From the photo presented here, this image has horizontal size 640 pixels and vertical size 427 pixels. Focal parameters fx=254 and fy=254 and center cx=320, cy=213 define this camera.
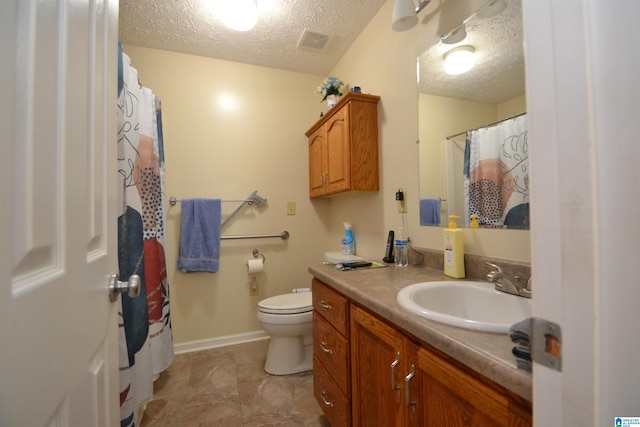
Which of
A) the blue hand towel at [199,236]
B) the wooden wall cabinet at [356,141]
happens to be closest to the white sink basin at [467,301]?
the wooden wall cabinet at [356,141]

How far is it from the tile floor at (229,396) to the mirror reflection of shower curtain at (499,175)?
1349 millimetres

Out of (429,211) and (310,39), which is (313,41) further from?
(429,211)

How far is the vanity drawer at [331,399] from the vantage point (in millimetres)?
1052

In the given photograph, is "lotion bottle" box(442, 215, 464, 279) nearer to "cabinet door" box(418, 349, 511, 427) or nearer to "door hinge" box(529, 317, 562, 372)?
"cabinet door" box(418, 349, 511, 427)

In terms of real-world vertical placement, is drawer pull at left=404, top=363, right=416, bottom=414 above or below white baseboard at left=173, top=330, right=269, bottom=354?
above

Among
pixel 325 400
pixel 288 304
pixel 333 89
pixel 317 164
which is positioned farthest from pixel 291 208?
pixel 325 400

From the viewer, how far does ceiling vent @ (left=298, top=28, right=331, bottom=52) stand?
1.96 metres

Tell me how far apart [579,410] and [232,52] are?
2.66 metres

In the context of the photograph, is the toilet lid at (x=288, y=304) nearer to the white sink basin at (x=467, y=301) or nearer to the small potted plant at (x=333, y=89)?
the white sink basin at (x=467, y=301)

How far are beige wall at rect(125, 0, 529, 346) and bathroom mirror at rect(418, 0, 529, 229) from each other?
11.0 inches

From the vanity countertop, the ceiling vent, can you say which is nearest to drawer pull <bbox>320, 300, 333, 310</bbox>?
the vanity countertop

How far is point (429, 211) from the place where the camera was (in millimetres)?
1328

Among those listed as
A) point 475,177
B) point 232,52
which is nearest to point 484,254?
point 475,177

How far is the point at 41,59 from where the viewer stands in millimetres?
345
